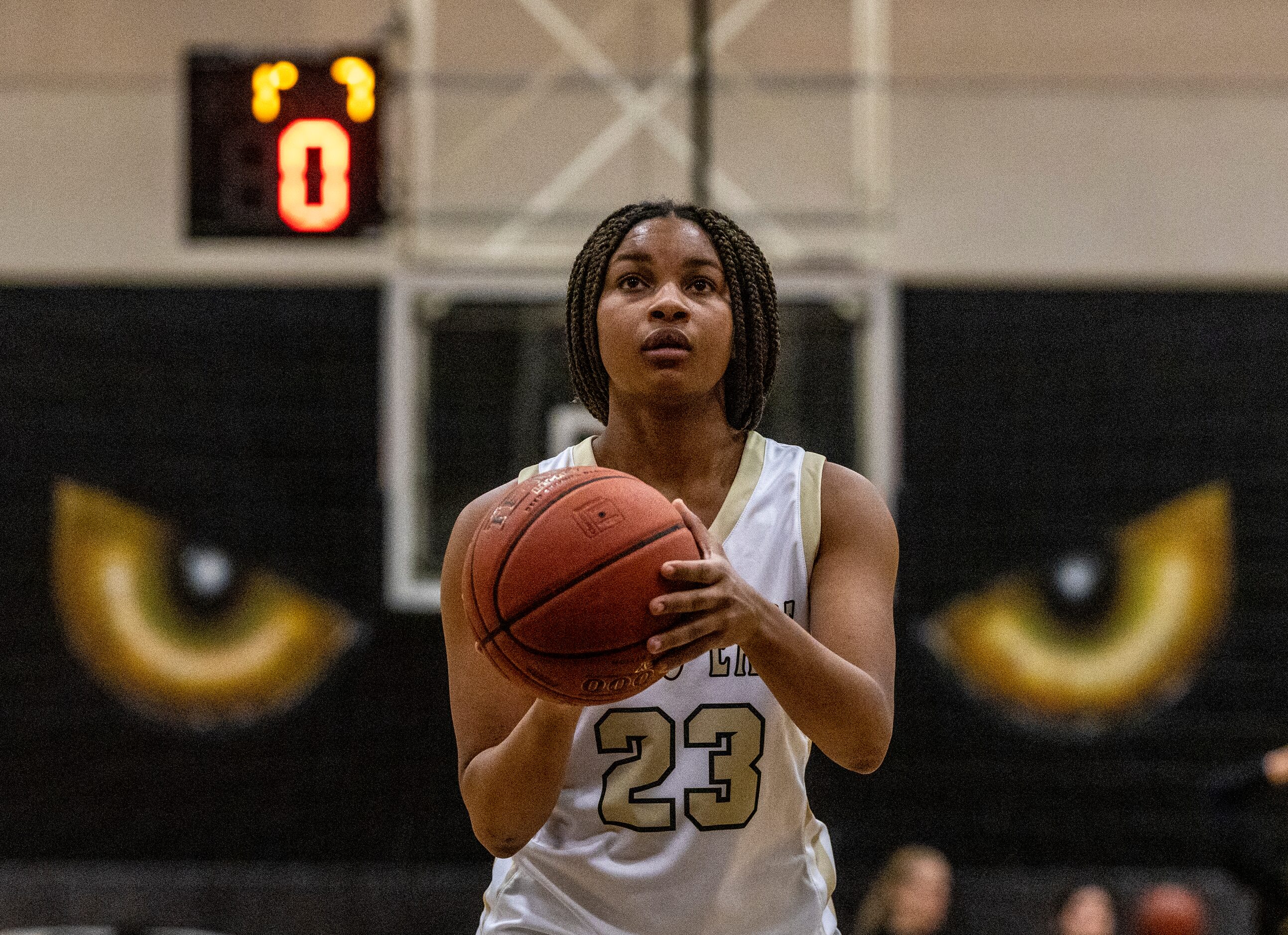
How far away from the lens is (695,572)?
1.68 metres

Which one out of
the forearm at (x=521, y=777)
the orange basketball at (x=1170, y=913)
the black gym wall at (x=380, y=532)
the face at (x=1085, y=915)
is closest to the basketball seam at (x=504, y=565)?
the forearm at (x=521, y=777)

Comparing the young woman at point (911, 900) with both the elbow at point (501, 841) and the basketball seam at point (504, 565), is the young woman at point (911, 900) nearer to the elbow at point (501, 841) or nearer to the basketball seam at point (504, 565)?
the elbow at point (501, 841)

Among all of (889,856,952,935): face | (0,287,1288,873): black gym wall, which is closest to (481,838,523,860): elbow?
(889,856,952,935): face

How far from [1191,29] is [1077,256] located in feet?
4.54

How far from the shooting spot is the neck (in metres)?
2.31

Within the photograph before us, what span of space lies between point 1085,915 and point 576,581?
6074 millimetres

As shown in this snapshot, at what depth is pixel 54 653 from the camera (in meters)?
8.16

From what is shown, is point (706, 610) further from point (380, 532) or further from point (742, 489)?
point (380, 532)

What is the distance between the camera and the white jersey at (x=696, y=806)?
7.17 feet

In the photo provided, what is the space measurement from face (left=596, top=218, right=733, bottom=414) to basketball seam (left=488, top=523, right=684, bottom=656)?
0.45m

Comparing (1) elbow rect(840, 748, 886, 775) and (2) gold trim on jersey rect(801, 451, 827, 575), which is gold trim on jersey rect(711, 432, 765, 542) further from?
(1) elbow rect(840, 748, 886, 775)

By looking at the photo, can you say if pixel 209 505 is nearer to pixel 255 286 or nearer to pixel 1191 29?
pixel 255 286

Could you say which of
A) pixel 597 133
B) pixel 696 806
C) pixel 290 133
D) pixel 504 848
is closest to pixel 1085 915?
pixel 597 133

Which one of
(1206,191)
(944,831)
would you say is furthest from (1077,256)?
(944,831)
